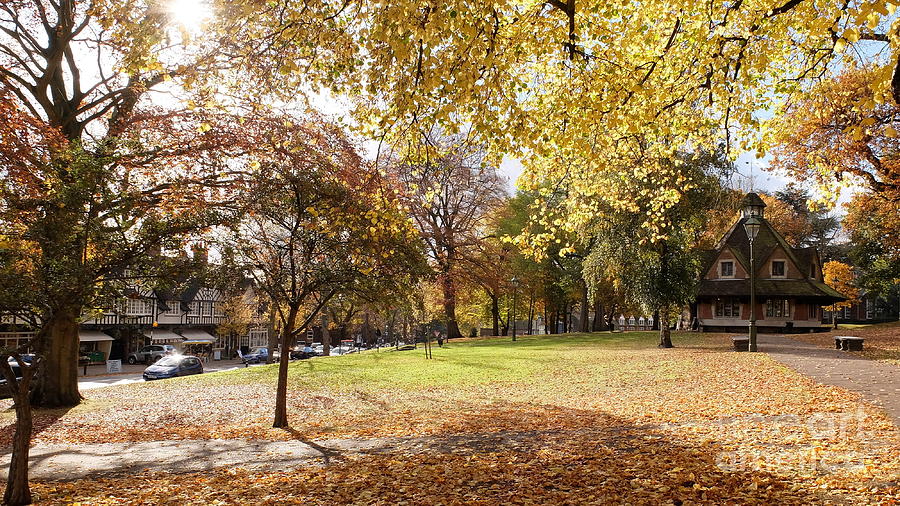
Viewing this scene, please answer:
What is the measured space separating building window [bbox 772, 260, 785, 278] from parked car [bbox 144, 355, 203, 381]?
4049 cm

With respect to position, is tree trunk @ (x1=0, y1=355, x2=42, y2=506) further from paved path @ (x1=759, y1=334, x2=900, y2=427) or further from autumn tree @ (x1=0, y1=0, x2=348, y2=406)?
paved path @ (x1=759, y1=334, x2=900, y2=427)

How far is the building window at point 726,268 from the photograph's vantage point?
4050 centimetres

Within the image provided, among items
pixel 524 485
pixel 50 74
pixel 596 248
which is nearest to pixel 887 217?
pixel 596 248

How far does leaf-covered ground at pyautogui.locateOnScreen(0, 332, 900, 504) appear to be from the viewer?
6035 millimetres

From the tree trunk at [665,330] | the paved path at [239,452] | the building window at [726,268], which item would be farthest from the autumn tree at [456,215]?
the paved path at [239,452]

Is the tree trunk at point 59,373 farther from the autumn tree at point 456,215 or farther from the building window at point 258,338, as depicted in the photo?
the building window at point 258,338

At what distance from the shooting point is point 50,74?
17.0m

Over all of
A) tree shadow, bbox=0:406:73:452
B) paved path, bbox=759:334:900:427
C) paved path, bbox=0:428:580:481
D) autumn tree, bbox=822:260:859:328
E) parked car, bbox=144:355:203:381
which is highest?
autumn tree, bbox=822:260:859:328

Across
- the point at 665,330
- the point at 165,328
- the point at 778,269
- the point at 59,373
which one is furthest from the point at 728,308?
the point at 165,328

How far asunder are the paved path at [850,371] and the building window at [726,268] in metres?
17.2

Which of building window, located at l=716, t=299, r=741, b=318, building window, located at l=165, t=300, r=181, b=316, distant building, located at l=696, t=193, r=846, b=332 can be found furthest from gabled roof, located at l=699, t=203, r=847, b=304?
building window, located at l=165, t=300, r=181, b=316

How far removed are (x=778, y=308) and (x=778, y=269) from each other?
9.36 feet

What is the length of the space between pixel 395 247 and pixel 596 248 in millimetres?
18100

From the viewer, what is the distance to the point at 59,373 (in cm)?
1759
